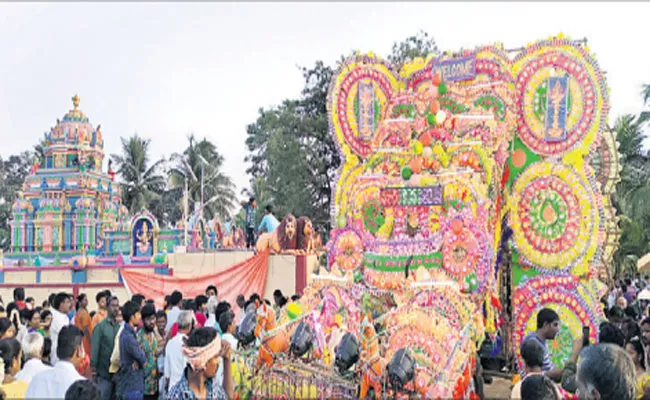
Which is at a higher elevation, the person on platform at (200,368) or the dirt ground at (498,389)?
the person on platform at (200,368)

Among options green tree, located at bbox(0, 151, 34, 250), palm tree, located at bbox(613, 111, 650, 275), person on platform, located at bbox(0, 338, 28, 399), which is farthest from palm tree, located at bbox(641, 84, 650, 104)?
green tree, located at bbox(0, 151, 34, 250)

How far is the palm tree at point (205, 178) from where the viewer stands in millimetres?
34781

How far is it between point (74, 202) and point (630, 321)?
19448mm

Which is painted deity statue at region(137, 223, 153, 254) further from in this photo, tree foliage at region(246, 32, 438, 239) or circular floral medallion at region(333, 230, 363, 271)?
circular floral medallion at region(333, 230, 363, 271)

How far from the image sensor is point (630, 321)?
6027 mm

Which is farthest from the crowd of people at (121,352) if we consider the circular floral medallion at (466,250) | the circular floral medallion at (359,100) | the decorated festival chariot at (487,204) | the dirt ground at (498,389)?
the dirt ground at (498,389)

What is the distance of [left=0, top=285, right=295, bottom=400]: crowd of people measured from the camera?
13.9 feet

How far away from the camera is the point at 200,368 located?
432 centimetres

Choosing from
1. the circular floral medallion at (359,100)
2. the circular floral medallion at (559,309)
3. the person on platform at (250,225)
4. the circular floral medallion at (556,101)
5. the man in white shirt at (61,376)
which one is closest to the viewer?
the man in white shirt at (61,376)

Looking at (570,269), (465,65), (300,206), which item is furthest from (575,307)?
(300,206)

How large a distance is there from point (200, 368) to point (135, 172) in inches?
1235

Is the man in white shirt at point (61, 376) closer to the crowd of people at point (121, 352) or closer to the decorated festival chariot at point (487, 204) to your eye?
the crowd of people at point (121, 352)

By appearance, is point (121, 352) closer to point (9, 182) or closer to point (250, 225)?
point (250, 225)

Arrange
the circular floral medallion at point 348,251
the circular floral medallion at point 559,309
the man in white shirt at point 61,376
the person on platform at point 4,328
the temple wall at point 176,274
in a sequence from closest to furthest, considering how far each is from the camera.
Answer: the man in white shirt at point 61,376 → the person on platform at point 4,328 → the circular floral medallion at point 559,309 → the circular floral medallion at point 348,251 → the temple wall at point 176,274
